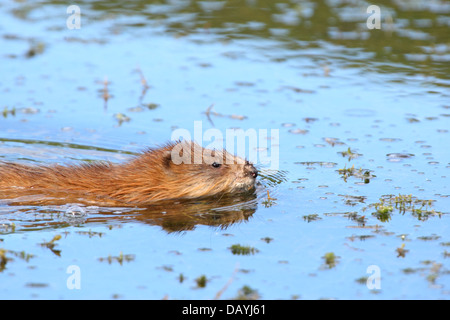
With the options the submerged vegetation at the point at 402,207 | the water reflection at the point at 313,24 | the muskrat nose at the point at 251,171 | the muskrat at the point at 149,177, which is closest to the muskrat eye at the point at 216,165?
→ the muskrat at the point at 149,177

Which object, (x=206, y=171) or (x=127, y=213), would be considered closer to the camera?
(x=127, y=213)

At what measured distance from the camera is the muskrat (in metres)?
9.10

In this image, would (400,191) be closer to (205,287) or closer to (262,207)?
(262,207)

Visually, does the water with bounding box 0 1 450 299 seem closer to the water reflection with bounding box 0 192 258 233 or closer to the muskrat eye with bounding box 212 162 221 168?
the water reflection with bounding box 0 192 258 233

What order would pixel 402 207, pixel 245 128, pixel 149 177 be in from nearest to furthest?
pixel 402 207 < pixel 149 177 < pixel 245 128

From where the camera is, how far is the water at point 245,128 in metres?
6.91

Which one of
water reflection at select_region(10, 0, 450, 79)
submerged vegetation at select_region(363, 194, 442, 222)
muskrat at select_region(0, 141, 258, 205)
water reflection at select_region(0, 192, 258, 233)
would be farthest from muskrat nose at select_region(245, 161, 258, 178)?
water reflection at select_region(10, 0, 450, 79)

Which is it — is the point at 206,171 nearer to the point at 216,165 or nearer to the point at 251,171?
the point at 216,165

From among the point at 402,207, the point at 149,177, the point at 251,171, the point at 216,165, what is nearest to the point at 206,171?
the point at 216,165

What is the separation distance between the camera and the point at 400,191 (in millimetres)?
9234

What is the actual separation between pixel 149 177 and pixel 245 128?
109 inches

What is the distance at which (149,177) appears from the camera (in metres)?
9.30

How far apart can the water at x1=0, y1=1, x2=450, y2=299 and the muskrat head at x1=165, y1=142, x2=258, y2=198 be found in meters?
0.37

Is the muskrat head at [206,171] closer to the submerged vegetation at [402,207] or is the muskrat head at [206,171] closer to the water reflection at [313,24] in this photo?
the submerged vegetation at [402,207]
